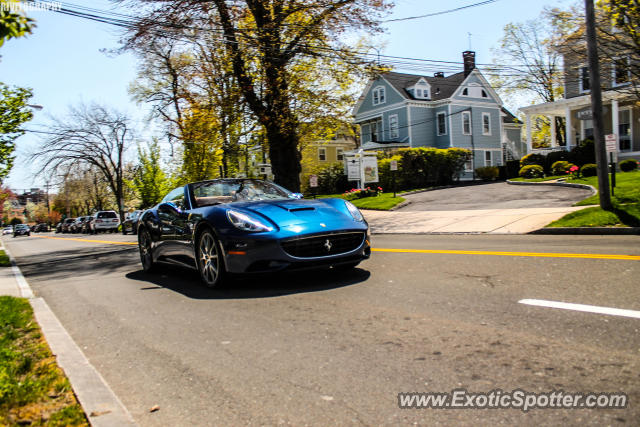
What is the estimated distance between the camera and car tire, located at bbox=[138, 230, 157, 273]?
27.2ft

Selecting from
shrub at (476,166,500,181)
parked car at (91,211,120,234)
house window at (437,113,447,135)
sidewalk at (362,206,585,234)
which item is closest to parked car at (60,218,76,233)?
parked car at (91,211,120,234)

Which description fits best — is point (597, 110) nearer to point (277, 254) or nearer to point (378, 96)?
point (277, 254)

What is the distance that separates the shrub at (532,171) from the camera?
94.3 feet

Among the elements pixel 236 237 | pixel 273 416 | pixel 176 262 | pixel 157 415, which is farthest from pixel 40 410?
pixel 176 262

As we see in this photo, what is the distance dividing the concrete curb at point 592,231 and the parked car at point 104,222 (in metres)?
40.3

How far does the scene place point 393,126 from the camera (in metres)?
43.3

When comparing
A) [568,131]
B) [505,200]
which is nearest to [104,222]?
[505,200]

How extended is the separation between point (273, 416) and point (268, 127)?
17.6 meters

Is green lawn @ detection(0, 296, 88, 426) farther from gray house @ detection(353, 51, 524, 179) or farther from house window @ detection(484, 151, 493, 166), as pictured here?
house window @ detection(484, 151, 493, 166)

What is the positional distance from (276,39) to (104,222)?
31.2 meters

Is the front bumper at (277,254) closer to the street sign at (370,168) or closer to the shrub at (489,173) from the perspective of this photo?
the street sign at (370,168)

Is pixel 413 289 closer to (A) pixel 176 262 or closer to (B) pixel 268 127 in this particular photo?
(A) pixel 176 262

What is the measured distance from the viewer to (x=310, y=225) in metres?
5.66

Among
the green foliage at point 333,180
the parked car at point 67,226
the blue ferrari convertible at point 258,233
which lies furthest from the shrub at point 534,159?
the parked car at point 67,226
